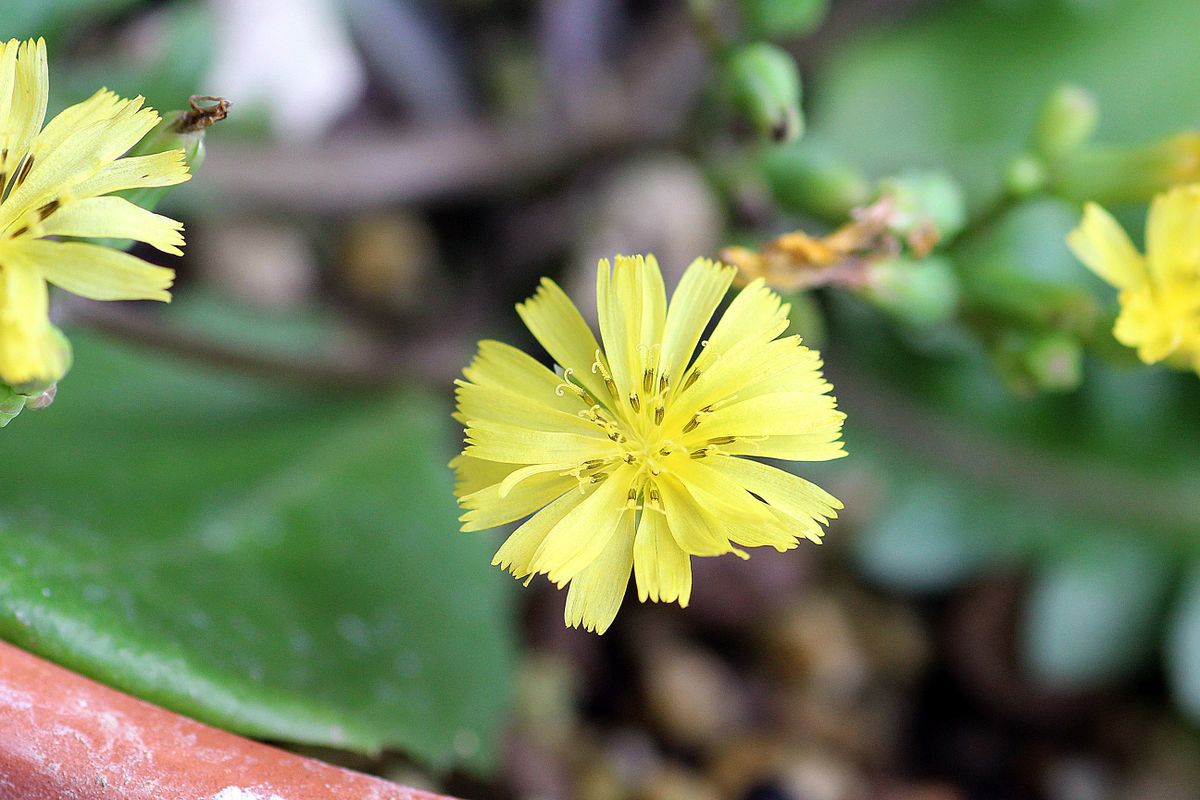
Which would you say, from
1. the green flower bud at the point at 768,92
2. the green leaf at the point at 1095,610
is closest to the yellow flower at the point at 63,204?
the green flower bud at the point at 768,92

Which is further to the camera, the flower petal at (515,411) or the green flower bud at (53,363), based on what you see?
the flower petal at (515,411)

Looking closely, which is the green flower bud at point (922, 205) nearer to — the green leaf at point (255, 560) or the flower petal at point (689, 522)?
the flower petal at point (689, 522)

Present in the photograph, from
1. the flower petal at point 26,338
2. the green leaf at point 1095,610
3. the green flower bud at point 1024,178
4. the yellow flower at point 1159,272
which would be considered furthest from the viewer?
the green leaf at point 1095,610

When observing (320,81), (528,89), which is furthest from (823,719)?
(320,81)

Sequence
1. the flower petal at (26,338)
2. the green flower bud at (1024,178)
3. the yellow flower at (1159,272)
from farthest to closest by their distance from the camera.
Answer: the green flower bud at (1024,178) → the yellow flower at (1159,272) → the flower petal at (26,338)

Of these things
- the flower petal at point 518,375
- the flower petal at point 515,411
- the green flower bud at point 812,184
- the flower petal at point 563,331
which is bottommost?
the flower petal at point 515,411

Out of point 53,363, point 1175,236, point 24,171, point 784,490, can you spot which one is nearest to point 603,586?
point 784,490
